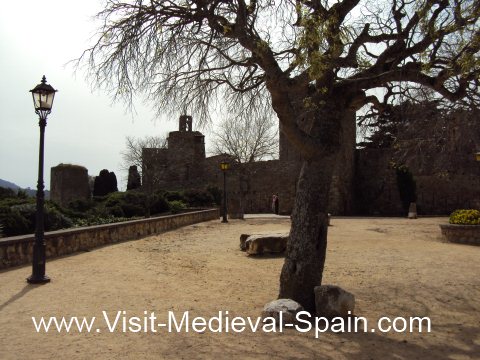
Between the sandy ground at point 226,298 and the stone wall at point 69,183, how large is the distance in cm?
1758

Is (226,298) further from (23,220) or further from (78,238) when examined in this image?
(23,220)

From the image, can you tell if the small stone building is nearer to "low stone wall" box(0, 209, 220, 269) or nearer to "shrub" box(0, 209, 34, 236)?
"low stone wall" box(0, 209, 220, 269)

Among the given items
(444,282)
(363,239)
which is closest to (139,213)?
Answer: (363,239)

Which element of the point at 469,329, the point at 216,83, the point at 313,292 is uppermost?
the point at 216,83

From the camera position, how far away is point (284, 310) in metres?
5.32

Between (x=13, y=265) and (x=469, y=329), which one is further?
(x=13, y=265)

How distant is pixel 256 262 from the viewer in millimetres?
10023

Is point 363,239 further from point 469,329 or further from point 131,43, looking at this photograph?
point 131,43

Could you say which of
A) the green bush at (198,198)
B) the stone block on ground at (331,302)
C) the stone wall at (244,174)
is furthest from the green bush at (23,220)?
the green bush at (198,198)

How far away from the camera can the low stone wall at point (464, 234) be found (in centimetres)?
1312

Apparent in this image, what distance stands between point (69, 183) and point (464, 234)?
22777 millimetres

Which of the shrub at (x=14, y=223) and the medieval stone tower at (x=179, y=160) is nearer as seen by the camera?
the shrub at (x=14, y=223)

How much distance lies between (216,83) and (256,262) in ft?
13.4

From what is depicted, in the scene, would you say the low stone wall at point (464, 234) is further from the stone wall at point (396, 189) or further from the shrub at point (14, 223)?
the stone wall at point (396, 189)
